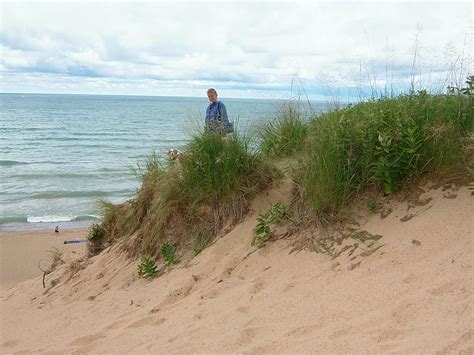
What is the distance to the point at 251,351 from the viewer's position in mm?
3336

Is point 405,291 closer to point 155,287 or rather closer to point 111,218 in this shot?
point 155,287

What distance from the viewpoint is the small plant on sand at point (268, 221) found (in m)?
5.26

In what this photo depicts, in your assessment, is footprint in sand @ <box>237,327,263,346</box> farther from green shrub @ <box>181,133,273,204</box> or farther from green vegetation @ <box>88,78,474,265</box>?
green shrub @ <box>181,133,273,204</box>

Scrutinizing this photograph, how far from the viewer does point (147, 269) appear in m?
5.91

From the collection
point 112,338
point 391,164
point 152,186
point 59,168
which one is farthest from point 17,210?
point 391,164

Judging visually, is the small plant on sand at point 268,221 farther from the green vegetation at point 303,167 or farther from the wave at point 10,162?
the wave at point 10,162

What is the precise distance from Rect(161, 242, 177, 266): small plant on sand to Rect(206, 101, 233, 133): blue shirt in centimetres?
160

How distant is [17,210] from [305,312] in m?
12.8

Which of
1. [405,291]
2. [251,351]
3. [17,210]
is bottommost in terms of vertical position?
[17,210]

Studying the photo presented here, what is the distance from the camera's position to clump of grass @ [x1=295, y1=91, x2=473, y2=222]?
4.68m

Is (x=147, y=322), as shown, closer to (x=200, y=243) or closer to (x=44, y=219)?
(x=200, y=243)

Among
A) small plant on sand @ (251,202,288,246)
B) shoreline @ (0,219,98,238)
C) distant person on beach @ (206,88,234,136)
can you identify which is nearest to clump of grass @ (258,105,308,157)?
distant person on beach @ (206,88,234,136)

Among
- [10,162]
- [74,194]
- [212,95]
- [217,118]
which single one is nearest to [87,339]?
[217,118]

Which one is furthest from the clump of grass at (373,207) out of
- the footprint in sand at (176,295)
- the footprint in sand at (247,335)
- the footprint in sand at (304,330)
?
the footprint in sand at (176,295)
